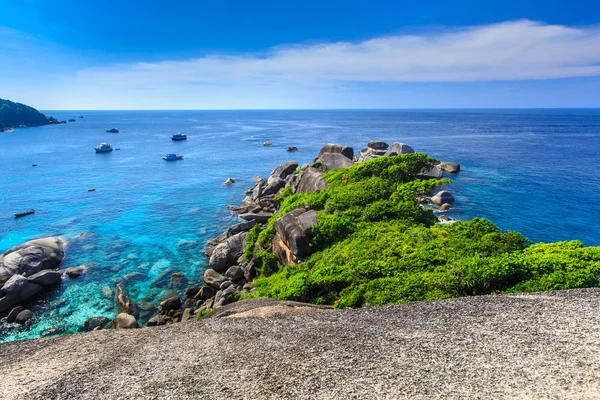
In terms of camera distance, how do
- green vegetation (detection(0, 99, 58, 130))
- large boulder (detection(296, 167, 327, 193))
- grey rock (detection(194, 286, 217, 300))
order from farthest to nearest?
green vegetation (detection(0, 99, 58, 130)) < large boulder (detection(296, 167, 327, 193)) < grey rock (detection(194, 286, 217, 300))

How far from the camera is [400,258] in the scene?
755 inches

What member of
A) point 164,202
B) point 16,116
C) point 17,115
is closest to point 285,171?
point 164,202

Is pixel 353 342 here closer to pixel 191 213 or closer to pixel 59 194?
pixel 191 213

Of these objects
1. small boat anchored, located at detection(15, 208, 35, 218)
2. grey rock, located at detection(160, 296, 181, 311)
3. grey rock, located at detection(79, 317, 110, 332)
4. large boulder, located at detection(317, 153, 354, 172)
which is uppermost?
large boulder, located at detection(317, 153, 354, 172)

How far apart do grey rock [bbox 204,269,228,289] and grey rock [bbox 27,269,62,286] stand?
40.2ft

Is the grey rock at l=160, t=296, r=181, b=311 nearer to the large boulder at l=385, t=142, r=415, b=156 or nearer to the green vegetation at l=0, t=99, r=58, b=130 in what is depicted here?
the large boulder at l=385, t=142, r=415, b=156

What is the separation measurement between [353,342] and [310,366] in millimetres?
1997

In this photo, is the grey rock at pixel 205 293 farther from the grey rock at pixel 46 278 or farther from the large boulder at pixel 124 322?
the grey rock at pixel 46 278

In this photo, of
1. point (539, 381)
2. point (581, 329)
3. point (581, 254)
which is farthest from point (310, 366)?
point (581, 254)

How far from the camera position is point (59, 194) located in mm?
52469

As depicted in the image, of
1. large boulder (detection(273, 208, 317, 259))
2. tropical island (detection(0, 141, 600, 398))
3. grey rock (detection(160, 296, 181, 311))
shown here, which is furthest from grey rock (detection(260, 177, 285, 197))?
grey rock (detection(160, 296, 181, 311))

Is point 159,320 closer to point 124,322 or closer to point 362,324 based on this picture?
point 124,322

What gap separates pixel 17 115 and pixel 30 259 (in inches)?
7491

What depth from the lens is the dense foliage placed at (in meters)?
164
